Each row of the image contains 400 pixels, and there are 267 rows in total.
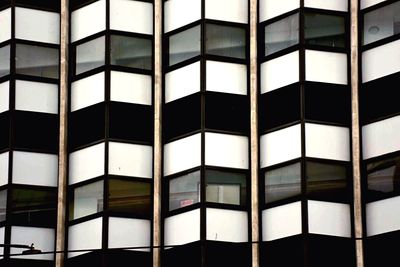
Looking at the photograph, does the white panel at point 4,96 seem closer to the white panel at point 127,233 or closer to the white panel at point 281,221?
the white panel at point 127,233

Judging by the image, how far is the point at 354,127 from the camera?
1827 inches

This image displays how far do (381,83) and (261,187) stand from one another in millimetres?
4656

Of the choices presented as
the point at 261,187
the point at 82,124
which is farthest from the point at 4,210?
the point at 261,187

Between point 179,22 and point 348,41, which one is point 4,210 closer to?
point 179,22

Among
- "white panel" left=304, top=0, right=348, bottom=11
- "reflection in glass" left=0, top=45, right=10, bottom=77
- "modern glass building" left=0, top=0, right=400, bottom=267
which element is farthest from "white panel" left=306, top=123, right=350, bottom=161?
"reflection in glass" left=0, top=45, right=10, bottom=77

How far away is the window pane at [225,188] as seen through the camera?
46781mm

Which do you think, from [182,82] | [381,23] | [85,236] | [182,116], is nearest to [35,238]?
[85,236]

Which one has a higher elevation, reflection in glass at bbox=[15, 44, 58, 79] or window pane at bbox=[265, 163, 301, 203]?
reflection in glass at bbox=[15, 44, 58, 79]

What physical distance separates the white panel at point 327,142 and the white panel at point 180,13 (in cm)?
535

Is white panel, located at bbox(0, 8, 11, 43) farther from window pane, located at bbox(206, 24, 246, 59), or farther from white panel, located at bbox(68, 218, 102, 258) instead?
white panel, located at bbox(68, 218, 102, 258)

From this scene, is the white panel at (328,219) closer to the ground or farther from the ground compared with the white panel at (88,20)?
closer to the ground

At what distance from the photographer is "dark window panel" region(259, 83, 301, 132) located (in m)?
46.7

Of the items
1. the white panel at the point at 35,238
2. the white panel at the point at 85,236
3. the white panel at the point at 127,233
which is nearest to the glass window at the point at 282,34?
the white panel at the point at 127,233

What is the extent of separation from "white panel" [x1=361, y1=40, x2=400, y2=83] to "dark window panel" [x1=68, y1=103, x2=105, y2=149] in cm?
799
